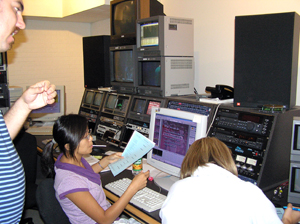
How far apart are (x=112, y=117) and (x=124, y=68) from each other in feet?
1.64

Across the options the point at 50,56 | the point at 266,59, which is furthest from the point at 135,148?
the point at 50,56

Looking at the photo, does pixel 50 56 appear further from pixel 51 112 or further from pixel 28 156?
pixel 28 156

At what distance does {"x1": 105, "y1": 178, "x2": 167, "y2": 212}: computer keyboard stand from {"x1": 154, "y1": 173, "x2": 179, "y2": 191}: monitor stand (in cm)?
10

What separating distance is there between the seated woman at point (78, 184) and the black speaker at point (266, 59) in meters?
0.85

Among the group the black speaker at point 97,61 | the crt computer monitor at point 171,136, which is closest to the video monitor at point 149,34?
the crt computer monitor at point 171,136

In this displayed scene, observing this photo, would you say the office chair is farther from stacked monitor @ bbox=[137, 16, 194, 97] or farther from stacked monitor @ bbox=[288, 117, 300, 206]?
stacked monitor @ bbox=[288, 117, 300, 206]

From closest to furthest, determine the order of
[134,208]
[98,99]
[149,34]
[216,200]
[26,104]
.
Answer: [216,200] → [26,104] → [134,208] → [149,34] → [98,99]

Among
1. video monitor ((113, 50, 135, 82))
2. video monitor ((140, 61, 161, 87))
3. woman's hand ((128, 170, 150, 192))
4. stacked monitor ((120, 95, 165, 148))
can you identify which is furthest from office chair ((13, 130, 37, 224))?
woman's hand ((128, 170, 150, 192))

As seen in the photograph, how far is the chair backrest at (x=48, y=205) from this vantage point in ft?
5.20

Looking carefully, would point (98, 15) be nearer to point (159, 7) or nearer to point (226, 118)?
point (159, 7)

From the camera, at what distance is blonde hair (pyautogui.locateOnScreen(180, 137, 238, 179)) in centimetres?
123

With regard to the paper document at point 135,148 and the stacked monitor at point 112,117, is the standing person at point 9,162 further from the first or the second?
the stacked monitor at point 112,117

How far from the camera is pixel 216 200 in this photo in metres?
1.10

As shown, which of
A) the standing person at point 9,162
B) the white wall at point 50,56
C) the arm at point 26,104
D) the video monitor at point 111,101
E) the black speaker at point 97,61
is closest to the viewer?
the standing person at point 9,162
